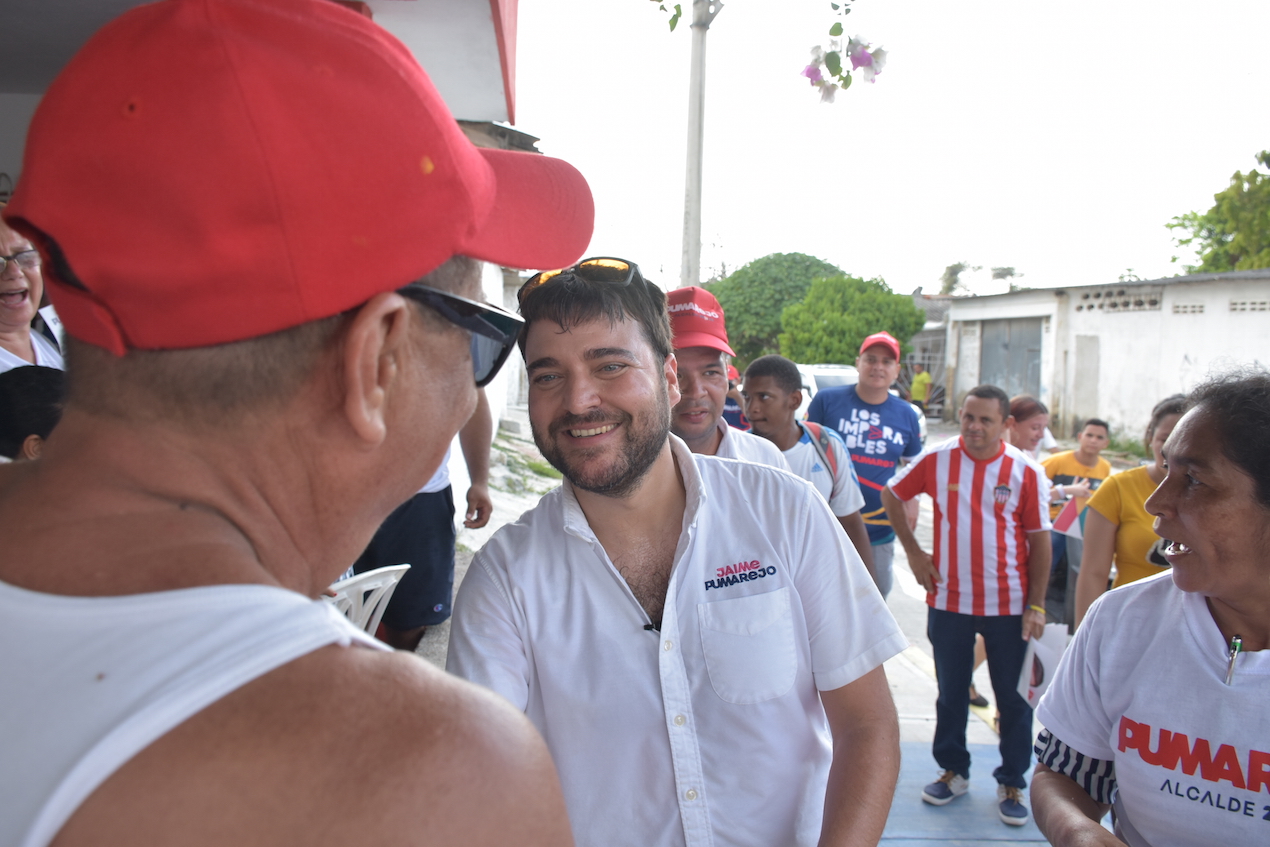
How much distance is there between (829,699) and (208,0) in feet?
5.78

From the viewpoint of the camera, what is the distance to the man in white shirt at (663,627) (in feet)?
5.76

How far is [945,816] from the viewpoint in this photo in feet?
13.4

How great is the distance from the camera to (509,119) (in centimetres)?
486

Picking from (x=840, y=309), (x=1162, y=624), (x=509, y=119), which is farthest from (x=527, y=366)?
(x=840, y=309)

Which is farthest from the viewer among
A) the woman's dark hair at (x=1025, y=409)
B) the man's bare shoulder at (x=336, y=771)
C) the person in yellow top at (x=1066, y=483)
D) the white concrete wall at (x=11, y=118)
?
the woman's dark hair at (x=1025, y=409)

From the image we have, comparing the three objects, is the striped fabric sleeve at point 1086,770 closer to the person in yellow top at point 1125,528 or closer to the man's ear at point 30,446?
the person in yellow top at point 1125,528

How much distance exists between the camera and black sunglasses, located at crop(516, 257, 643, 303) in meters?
2.11

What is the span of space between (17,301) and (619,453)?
2664 millimetres

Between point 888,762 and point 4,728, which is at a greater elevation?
point 4,728

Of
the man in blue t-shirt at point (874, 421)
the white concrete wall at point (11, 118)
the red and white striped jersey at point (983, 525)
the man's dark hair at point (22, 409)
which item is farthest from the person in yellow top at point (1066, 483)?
the white concrete wall at point (11, 118)

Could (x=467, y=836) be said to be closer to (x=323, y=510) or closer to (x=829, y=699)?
(x=323, y=510)

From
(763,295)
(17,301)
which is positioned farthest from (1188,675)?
(763,295)

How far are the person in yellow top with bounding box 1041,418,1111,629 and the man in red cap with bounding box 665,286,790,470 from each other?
295 centimetres

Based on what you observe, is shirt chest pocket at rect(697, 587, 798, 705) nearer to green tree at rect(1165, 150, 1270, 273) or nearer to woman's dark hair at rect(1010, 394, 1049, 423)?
woman's dark hair at rect(1010, 394, 1049, 423)
